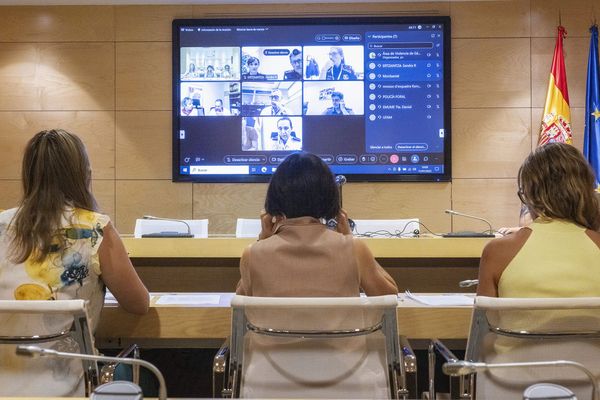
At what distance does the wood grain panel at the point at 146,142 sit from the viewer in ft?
15.9

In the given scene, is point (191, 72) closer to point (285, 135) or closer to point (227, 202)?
point (285, 135)

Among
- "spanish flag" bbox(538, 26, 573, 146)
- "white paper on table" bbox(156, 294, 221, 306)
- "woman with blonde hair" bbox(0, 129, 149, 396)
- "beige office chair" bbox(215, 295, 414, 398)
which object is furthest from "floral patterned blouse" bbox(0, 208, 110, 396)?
"spanish flag" bbox(538, 26, 573, 146)

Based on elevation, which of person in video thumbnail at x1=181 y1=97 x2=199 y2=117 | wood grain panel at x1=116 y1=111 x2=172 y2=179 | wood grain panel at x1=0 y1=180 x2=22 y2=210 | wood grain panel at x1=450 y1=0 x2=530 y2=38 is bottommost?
wood grain panel at x1=0 y1=180 x2=22 y2=210

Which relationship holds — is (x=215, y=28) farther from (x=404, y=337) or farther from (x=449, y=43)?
(x=404, y=337)

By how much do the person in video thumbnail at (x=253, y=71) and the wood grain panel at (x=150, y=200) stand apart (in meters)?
1.04

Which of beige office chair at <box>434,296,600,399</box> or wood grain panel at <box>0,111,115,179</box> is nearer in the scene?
beige office chair at <box>434,296,600,399</box>

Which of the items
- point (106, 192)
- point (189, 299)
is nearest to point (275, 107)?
point (106, 192)

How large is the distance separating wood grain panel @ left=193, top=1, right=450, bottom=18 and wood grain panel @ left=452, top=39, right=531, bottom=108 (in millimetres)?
374

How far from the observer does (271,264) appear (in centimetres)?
149

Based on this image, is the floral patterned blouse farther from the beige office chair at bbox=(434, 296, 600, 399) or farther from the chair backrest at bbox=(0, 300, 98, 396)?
the beige office chair at bbox=(434, 296, 600, 399)

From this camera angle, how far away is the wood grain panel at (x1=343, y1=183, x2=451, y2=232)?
4770 mm

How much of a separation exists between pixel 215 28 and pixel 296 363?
3891mm

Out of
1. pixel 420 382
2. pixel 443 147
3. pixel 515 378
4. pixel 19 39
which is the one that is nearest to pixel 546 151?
pixel 515 378

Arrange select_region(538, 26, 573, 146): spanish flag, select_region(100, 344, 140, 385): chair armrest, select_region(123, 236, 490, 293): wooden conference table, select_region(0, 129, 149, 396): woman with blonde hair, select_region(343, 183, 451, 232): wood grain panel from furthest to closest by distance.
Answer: select_region(343, 183, 451, 232): wood grain panel
select_region(538, 26, 573, 146): spanish flag
select_region(123, 236, 490, 293): wooden conference table
select_region(0, 129, 149, 396): woman with blonde hair
select_region(100, 344, 140, 385): chair armrest
